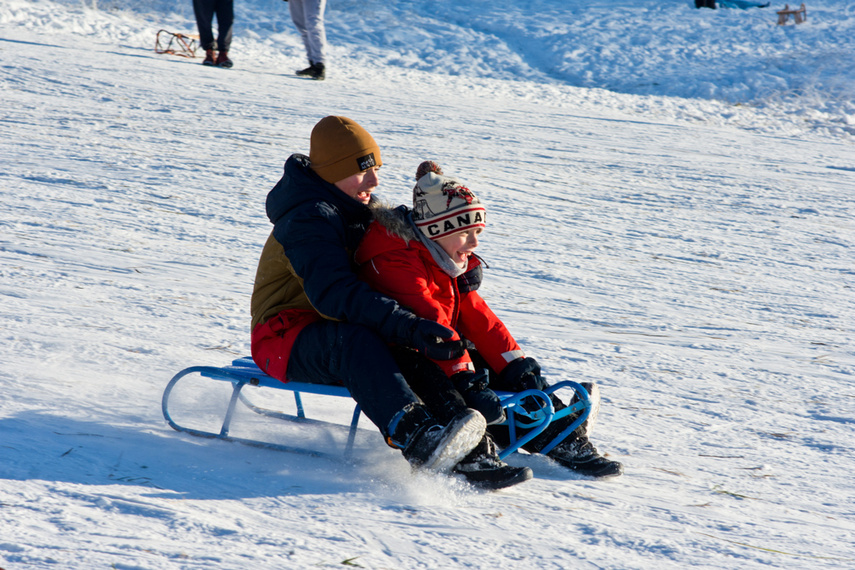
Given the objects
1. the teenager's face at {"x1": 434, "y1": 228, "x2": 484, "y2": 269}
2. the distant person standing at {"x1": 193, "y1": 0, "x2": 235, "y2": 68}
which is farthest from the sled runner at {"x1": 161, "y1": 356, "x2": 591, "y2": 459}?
the distant person standing at {"x1": 193, "y1": 0, "x2": 235, "y2": 68}

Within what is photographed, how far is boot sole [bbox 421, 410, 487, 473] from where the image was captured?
2090 mm

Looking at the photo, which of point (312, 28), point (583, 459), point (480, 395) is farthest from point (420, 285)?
point (312, 28)

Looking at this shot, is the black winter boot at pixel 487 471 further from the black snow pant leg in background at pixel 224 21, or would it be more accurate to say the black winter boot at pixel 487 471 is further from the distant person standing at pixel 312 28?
the black snow pant leg in background at pixel 224 21

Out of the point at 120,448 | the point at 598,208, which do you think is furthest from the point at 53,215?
the point at 598,208

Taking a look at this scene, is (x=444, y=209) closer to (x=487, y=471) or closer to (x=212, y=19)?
(x=487, y=471)

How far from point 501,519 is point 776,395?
167 centimetres

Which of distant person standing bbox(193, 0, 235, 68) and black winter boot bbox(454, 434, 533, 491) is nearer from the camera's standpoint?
black winter boot bbox(454, 434, 533, 491)

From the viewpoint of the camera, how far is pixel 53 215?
471 cm

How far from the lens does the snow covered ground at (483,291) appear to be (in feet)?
6.49

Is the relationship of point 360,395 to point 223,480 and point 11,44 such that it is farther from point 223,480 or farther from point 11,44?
point 11,44

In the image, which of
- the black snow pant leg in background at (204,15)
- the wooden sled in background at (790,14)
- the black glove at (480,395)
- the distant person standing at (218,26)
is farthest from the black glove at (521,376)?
the wooden sled in background at (790,14)

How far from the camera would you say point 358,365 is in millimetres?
2217

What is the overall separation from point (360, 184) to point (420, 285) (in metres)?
0.45

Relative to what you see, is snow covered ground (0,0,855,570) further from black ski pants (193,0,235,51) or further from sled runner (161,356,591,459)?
black ski pants (193,0,235,51)
